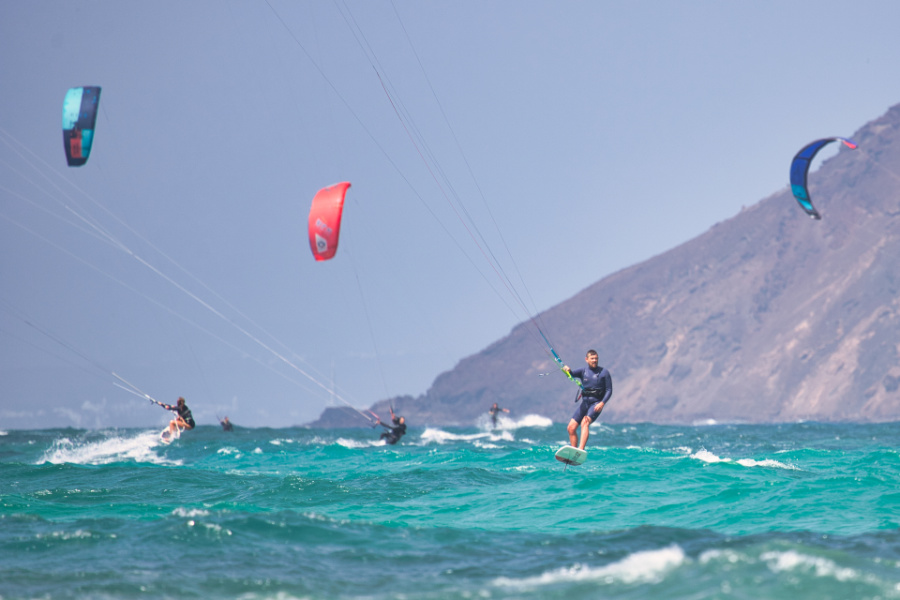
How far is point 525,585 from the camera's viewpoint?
862cm

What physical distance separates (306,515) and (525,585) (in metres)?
4.59

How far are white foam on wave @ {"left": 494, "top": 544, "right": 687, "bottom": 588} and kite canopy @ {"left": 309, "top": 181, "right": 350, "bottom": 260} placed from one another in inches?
564

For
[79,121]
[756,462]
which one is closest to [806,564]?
[756,462]

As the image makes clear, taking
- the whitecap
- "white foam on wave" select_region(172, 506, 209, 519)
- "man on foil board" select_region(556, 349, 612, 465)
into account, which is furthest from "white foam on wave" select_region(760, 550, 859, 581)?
the whitecap

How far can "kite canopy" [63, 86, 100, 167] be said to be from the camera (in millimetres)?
22359

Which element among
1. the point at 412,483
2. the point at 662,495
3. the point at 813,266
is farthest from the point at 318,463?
the point at 813,266

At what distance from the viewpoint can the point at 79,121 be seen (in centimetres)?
2242

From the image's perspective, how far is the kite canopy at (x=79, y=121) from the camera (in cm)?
2236

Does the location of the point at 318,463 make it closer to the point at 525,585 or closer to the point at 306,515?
the point at 306,515

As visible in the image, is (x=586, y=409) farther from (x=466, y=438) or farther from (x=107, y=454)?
(x=466, y=438)

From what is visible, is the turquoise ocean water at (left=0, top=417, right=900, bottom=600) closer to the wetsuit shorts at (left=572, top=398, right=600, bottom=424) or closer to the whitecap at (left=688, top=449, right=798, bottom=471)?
the whitecap at (left=688, top=449, right=798, bottom=471)

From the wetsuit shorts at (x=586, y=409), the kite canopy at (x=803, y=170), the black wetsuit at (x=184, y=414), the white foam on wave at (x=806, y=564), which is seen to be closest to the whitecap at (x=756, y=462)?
the kite canopy at (x=803, y=170)

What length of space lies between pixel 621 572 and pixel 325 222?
15391 millimetres

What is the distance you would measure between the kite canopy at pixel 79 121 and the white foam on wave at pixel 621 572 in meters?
17.9
